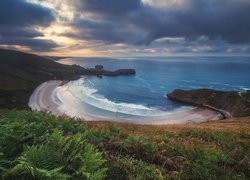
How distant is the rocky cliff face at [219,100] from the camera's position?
75.4 m

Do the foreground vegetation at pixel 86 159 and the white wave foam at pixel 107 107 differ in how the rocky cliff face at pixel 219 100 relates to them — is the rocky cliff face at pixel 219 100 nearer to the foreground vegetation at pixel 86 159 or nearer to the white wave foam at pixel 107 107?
the white wave foam at pixel 107 107

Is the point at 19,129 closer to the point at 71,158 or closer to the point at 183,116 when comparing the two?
the point at 71,158

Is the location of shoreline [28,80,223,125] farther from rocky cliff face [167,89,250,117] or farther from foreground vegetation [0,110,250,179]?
foreground vegetation [0,110,250,179]

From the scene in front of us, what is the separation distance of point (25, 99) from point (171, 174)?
323ft

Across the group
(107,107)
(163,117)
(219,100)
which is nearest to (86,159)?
(163,117)

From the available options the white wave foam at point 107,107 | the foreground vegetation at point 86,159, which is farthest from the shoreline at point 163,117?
the foreground vegetation at point 86,159

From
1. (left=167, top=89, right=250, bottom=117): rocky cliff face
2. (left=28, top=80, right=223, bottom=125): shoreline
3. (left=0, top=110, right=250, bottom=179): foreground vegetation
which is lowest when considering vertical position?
(left=28, top=80, right=223, bottom=125): shoreline

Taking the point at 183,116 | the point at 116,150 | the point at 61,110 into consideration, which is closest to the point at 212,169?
the point at 116,150

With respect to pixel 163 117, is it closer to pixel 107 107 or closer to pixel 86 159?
pixel 107 107

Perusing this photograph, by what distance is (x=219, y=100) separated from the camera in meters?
87.1

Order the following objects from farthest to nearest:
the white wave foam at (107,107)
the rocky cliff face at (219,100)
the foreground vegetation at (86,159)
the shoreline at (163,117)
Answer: the rocky cliff face at (219,100) < the white wave foam at (107,107) < the shoreline at (163,117) < the foreground vegetation at (86,159)

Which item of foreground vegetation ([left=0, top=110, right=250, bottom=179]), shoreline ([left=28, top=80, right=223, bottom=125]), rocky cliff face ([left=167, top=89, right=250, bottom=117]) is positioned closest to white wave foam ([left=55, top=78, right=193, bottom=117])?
shoreline ([left=28, top=80, right=223, bottom=125])

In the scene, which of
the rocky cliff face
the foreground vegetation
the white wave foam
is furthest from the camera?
the rocky cliff face

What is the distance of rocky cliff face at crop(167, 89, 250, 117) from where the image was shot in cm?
7544
